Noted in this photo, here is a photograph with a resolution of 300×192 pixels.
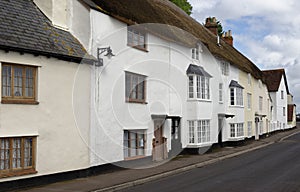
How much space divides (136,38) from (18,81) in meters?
7.43

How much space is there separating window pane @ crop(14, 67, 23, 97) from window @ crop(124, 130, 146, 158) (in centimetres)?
605

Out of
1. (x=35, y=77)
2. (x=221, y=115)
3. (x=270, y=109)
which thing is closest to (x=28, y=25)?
(x=35, y=77)

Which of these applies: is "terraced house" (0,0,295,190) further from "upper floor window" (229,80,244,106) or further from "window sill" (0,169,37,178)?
"upper floor window" (229,80,244,106)

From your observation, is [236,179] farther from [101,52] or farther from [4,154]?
[4,154]

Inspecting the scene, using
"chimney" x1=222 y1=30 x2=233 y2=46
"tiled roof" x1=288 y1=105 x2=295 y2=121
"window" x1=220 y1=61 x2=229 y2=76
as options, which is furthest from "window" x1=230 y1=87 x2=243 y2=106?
"tiled roof" x1=288 y1=105 x2=295 y2=121

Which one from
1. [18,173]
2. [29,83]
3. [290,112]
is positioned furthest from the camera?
[290,112]

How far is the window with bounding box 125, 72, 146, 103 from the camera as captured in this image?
17766 mm

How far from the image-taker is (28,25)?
13.5 metres

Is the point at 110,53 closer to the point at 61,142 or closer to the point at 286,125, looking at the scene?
the point at 61,142

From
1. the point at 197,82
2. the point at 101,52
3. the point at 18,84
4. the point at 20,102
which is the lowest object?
the point at 20,102

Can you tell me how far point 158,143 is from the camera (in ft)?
67.4

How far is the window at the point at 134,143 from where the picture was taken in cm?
1752

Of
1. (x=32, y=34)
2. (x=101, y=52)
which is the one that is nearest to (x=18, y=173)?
(x=32, y=34)

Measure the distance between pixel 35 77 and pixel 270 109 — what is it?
4147 cm
